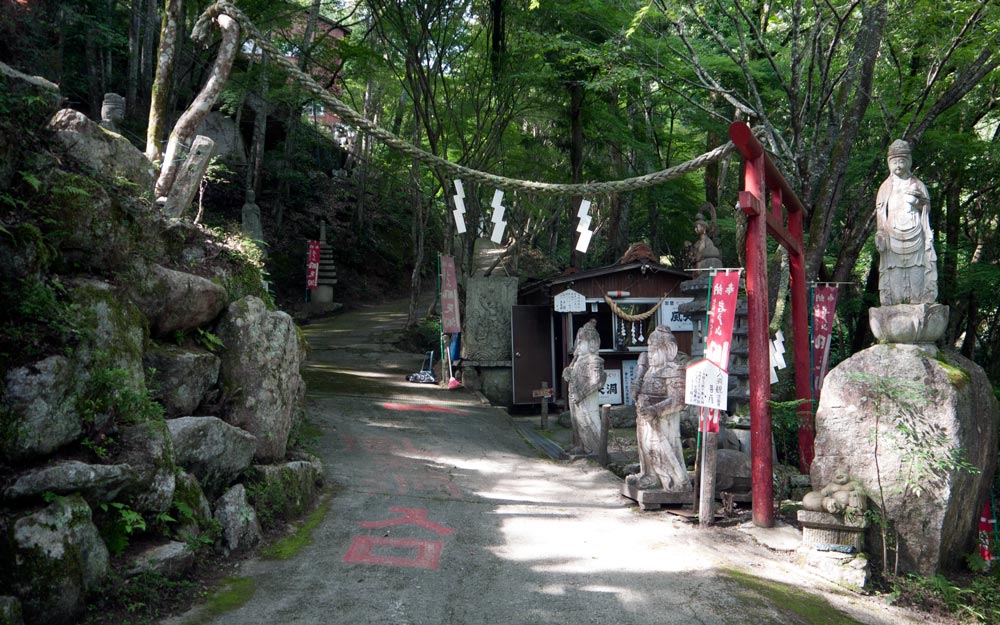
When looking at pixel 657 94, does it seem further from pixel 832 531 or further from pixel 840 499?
pixel 832 531

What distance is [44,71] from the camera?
47.9 feet

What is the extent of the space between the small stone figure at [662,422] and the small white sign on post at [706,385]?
23.5 inches

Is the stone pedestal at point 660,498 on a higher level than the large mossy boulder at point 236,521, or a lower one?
lower

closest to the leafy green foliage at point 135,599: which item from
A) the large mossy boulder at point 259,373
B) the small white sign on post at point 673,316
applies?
the large mossy boulder at point 259,373

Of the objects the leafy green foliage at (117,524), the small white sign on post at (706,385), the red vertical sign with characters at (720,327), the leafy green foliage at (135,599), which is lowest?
the leafy green foliage at (135,599)

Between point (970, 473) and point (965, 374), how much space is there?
0.95 metres

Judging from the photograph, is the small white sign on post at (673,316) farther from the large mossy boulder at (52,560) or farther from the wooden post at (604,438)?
the large mossy boulder at (52,560)

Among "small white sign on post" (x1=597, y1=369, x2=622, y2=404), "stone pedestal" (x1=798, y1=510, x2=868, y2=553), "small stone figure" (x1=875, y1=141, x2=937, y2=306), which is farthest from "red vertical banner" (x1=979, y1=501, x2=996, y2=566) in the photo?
"small white sign on post" (x1=597, y1=369, x2=622, y2=404)

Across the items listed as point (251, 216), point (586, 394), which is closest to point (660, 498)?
point (586, 394)

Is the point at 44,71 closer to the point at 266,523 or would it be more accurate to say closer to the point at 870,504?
the point at 266,523

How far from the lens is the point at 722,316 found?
736cm

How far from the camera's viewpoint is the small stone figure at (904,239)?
702cm

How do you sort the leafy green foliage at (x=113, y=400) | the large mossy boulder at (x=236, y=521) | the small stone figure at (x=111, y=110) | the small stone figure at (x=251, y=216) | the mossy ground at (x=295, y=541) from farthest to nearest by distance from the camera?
the small stone figure at (x=251, y=216), the small stone figure at (x=111, y=110), the mossy ground at (x=295, y=541), the large mossy boulder at (x=236, y=521), the leafy green foliage at (x=113, y=400)

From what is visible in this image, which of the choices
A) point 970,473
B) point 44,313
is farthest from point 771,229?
point 44,313
